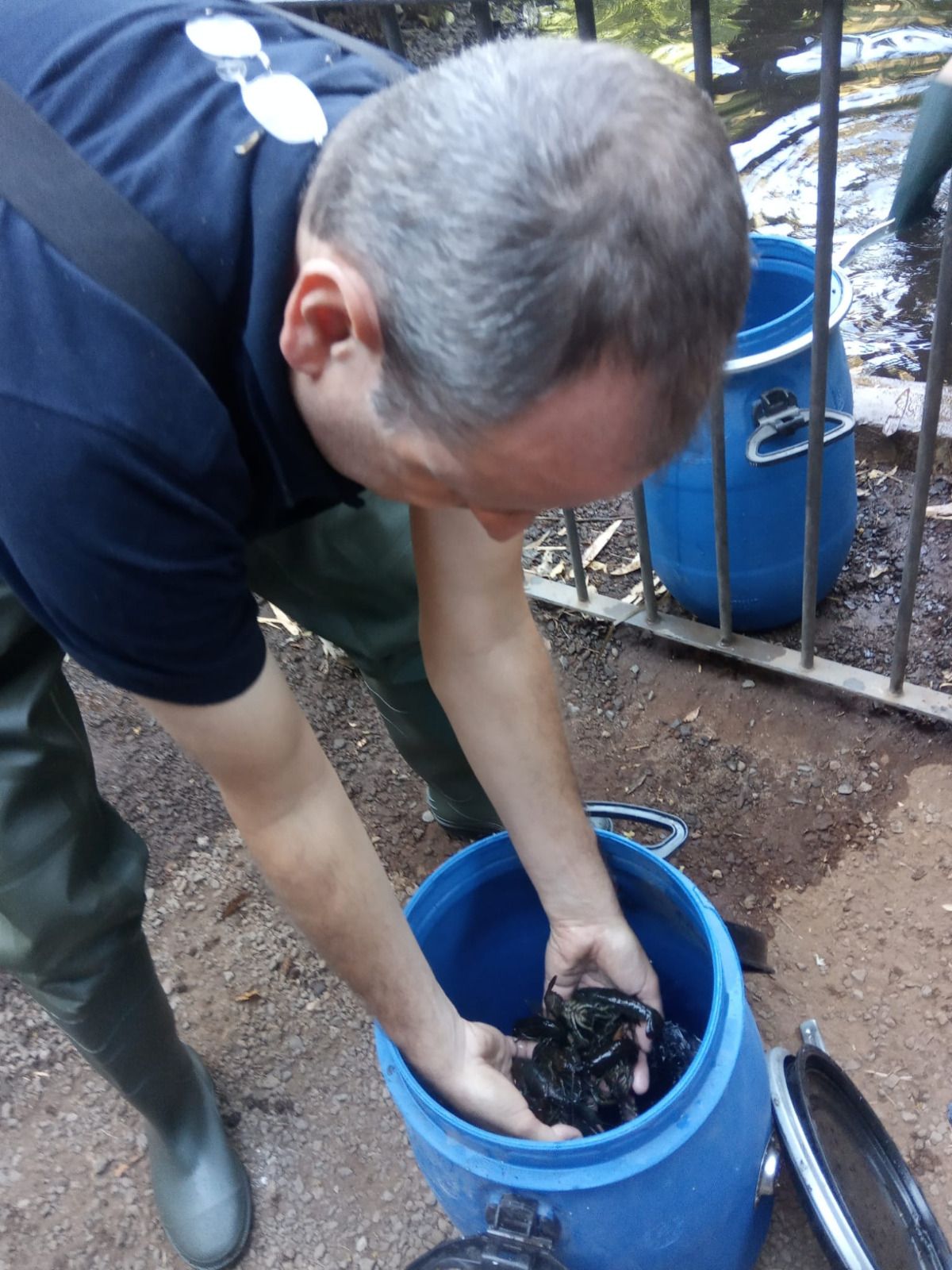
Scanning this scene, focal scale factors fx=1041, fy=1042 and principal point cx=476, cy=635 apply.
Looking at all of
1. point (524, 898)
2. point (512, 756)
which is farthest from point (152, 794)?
point (512, 756)

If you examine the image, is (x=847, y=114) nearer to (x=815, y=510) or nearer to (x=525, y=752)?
(x=815, y=510)

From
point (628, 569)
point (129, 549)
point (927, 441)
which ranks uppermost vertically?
point (129, 549)

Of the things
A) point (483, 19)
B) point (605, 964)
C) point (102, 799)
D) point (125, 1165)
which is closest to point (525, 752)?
point (605, 964)

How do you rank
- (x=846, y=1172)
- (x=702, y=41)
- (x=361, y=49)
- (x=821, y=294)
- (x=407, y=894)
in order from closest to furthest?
(x=361, y=49)
(x=846, y=1172)
(x=702, y=41)
(x=821, y=294)
(x=407, y=894)

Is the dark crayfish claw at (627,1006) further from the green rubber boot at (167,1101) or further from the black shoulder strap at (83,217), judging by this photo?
the black shoulder strap at (83,217)

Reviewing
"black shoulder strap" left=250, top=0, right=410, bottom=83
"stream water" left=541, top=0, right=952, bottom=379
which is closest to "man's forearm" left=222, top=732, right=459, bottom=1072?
"black shoulder strap" left=250, top=0, right=410, bottom=83

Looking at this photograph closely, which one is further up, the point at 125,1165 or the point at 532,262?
the point at 532,262

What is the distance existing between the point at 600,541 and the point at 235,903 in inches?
49.6

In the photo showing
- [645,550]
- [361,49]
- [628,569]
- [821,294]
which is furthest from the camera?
[628,569]

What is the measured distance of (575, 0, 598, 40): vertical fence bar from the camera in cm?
158

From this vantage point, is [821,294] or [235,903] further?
[235,903]

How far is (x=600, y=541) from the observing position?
2.65 meters

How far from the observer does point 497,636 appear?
1.28 m

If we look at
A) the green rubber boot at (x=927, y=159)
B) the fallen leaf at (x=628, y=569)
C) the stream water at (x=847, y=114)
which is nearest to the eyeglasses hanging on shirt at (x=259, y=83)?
the fallen leaf at (x=628, y=569)
